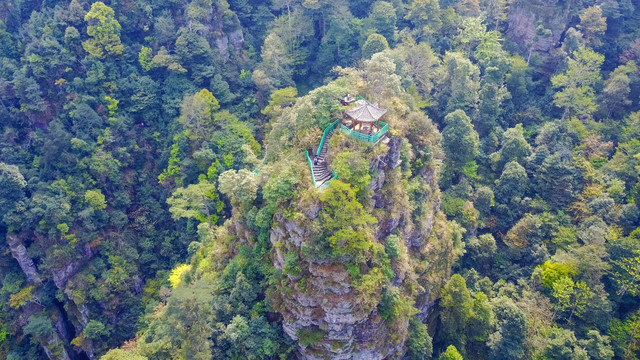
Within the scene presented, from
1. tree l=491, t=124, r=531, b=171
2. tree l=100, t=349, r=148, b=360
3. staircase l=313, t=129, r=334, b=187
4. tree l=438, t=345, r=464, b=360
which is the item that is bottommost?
tree l=438, t=345, r=464, b=360

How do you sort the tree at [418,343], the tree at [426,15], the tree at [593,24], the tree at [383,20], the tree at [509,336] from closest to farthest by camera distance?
the tree at [418,343], the tree at [509,336], the tree at [593,24], the tree at [383,20], the tree at [426,15]

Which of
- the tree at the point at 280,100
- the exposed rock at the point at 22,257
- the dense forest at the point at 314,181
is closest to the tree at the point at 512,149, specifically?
the dense forest at the point at 314,181

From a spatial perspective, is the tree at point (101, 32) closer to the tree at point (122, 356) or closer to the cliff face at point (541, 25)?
the tree at point (122, 356)

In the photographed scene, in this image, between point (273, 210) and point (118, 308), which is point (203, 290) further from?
point (118, 308)

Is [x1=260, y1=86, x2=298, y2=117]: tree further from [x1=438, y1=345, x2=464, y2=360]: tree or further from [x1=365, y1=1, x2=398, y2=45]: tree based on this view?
[x1=438, y1=345, x2=464, y2=360]: tree

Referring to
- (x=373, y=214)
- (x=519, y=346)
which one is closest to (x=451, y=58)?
(x=373, y=214)

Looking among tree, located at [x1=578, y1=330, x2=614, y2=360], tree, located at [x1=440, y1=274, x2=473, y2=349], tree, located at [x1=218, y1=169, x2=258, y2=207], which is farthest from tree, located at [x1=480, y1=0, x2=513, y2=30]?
tree, located at [x1=218, y1=169, x2=258, y2=207]
